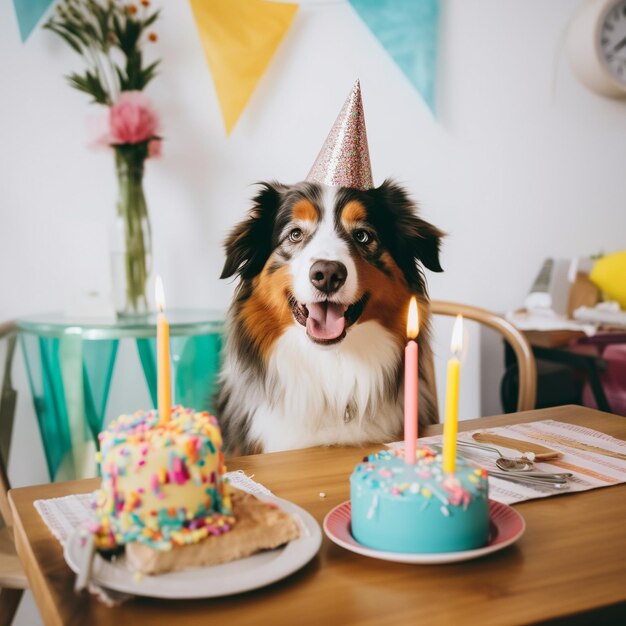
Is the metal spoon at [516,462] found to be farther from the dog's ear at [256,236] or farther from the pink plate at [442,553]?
the dog's ear at [256,236]

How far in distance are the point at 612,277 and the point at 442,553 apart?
6.49 ft

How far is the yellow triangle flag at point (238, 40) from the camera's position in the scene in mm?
2068

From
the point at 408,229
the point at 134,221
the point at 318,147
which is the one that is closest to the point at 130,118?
the point at 134,221

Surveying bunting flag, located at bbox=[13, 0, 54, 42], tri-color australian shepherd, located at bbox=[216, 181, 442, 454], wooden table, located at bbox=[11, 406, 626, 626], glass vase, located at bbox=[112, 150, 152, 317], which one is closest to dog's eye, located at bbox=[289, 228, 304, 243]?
tri-color australian shepherd, located at bbox=[216, 181, 442, 454]

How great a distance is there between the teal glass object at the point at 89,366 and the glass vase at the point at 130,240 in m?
0.11

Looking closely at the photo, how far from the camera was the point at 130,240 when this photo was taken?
191 centimetres

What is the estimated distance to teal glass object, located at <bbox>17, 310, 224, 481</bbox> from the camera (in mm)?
1722

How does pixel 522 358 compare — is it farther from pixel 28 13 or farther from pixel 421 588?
pixel 28 13

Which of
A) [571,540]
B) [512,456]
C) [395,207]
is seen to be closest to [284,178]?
[395,207]

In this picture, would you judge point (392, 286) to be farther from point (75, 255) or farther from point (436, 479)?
point (75, 255)

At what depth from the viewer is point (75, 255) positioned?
2049mm

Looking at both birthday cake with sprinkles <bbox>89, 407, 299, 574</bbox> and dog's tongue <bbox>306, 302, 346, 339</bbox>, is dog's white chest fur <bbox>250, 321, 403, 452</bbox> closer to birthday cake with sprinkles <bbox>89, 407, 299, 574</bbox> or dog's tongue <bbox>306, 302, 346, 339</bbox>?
dog's tongue <bbox>306, 302, 346, 339</bbox>

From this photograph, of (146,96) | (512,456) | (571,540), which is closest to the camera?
(571,540)

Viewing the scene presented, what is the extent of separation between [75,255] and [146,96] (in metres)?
0.50
